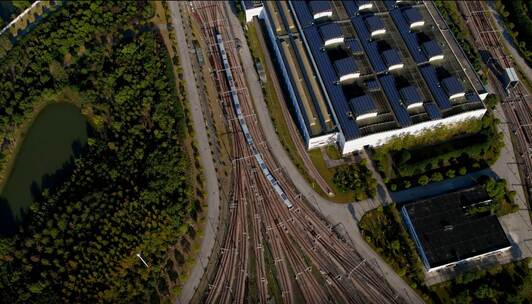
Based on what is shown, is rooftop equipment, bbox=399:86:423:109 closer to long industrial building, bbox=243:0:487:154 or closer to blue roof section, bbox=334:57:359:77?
long industrial building, bbox=243:0:487:154

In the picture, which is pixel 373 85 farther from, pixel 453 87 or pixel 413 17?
pixel 413 17

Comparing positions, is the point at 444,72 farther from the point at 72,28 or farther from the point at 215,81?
the point at 72,28

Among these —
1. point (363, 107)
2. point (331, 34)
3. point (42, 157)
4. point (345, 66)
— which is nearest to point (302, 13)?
point (331, 34)

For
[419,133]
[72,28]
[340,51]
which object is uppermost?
[72,28]

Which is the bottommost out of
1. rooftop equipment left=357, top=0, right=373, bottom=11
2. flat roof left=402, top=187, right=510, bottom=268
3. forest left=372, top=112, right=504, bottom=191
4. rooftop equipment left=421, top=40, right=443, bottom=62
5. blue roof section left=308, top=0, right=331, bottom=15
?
flat roof left=402, top=187, right=510, bottom=268

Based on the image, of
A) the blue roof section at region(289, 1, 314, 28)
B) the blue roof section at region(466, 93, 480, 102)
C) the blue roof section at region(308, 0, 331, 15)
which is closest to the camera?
the blue roof section at region(466, 93, 480, 102)

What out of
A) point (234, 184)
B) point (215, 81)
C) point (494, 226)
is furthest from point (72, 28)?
point (494, 226)

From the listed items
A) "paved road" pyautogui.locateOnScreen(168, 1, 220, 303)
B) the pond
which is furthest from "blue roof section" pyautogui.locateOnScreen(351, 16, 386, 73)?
the pond
